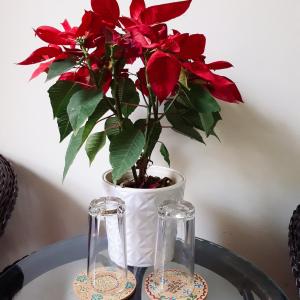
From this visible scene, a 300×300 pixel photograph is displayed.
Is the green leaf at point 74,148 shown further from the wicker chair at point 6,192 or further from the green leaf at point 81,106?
the wicker chair at point 6,192

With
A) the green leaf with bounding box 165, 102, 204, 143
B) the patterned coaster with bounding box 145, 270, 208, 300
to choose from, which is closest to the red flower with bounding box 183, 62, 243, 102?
the green leaf with bounding box 165, 102, 204, 143

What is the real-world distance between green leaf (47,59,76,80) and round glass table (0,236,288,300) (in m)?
0.43

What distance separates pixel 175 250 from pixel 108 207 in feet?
0.61

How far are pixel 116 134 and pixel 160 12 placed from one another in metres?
0.25

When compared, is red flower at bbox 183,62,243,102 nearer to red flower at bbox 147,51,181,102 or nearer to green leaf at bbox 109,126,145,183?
red flower at bbox 147,51,181,102

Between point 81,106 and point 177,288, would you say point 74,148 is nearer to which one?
point 81,106

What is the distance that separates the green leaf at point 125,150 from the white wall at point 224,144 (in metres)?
0.32

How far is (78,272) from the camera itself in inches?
29.3

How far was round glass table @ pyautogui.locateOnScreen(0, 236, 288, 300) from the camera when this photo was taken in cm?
68

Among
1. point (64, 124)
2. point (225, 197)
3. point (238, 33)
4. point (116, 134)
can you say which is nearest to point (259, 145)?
point (225, 197)

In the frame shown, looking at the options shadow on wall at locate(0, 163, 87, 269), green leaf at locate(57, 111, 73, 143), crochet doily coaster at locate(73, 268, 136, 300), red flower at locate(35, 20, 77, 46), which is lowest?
shadow on wall at locate(0, 163, 87, 269)

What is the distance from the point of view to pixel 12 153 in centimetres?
111

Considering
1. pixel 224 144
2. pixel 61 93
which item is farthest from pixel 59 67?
pixel 224 144

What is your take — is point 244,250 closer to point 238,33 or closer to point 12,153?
point 238,33
